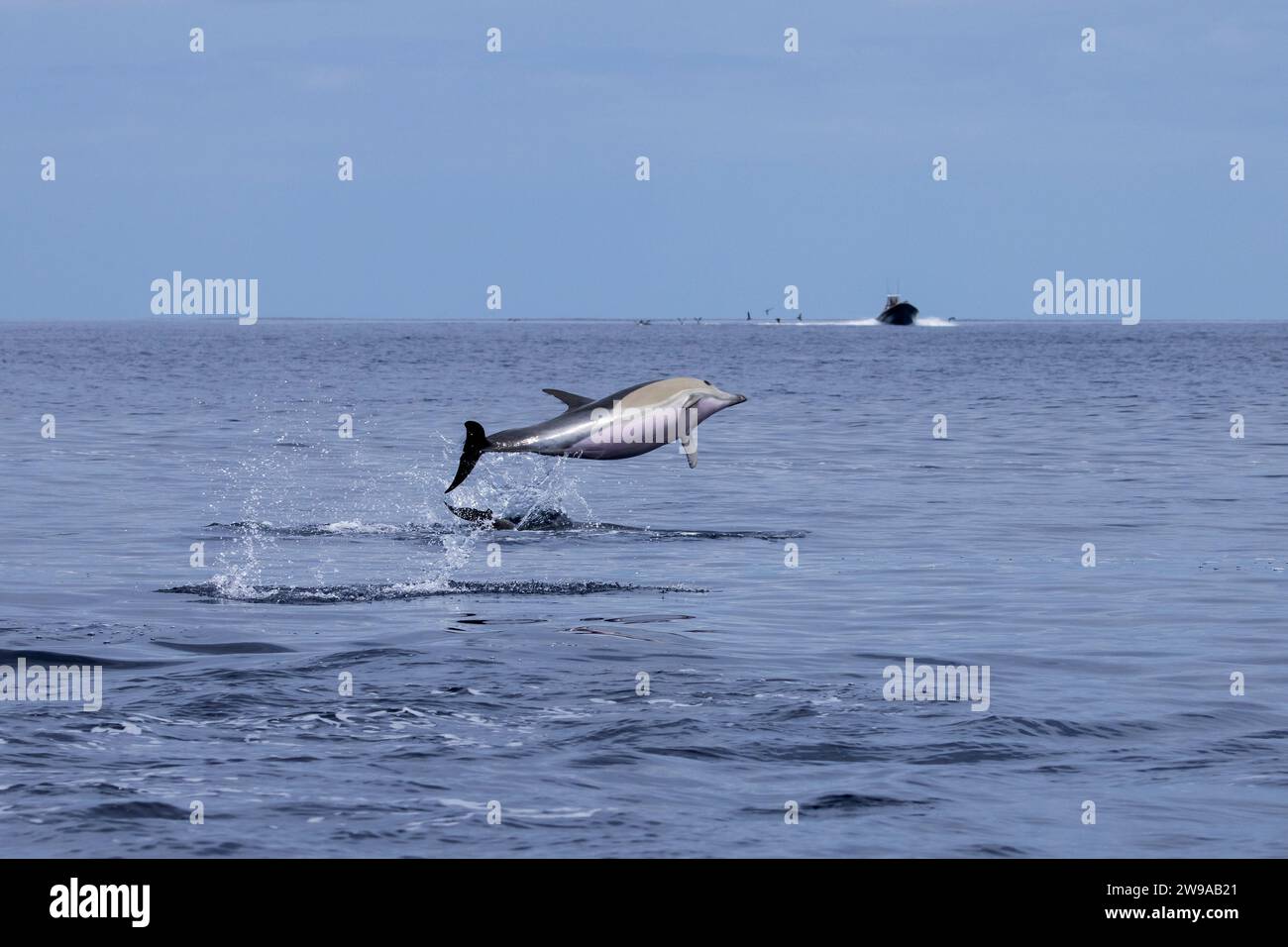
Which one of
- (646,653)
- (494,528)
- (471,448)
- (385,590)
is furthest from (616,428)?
(494,528)

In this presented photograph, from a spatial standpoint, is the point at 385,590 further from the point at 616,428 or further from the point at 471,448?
the point at 616,428

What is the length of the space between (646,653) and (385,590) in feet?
16.4

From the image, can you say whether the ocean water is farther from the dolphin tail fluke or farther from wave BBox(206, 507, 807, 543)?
the dolphin tail fluke

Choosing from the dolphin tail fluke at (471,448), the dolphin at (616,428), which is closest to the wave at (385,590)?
the dolphin tail fluke at (471,448)

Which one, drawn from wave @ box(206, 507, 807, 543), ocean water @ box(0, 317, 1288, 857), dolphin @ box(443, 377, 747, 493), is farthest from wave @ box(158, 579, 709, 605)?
wave @ box(206, 507, 807, 543)

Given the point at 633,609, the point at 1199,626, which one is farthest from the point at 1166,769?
the point at 633,609

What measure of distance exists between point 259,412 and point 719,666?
1815 inches

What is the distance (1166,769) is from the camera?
451 inches

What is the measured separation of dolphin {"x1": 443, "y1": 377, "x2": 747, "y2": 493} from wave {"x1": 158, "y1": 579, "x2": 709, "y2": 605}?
1.73 meters

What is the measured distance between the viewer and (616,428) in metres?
17.7

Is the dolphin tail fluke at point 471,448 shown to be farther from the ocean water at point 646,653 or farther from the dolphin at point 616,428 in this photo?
the ocean water at point 646,653
